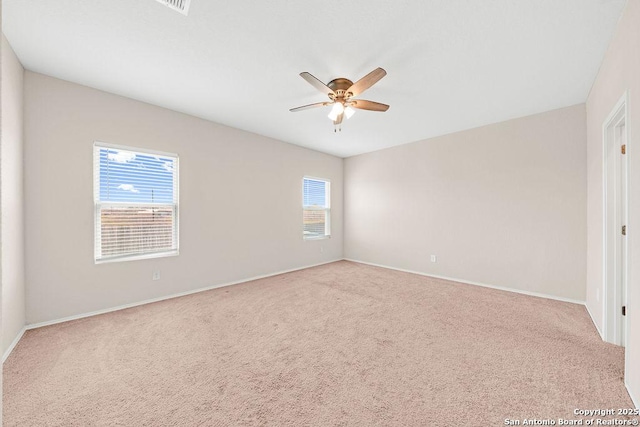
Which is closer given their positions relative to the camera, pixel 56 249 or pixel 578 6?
pixel 578 6

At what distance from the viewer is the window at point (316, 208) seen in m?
5.80

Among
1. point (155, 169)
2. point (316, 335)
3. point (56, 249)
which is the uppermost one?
point (155, 169)

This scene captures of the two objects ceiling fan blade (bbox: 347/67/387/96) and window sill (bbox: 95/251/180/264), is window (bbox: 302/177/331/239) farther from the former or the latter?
ceiling fan blade (bbox: 347/67/387/96)

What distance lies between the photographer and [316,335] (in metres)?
2.83

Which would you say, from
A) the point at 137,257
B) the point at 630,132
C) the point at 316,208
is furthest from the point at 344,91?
the point at 316,208

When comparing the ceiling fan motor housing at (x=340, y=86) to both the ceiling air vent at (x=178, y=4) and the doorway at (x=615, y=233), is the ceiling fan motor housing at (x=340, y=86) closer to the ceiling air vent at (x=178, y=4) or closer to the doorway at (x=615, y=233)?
the ceiling air vent at (x=178, y=4)

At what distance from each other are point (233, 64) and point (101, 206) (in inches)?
86.8

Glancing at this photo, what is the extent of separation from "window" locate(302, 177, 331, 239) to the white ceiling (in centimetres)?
235

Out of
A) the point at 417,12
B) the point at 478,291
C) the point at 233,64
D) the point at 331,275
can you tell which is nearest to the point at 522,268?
the point at 478,291

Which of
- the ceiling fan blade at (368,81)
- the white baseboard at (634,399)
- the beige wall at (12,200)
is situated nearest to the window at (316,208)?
the ceiling fan blade at (368,81)

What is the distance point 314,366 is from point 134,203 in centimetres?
287

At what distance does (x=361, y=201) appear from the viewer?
6.20 m

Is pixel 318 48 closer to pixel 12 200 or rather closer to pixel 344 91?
pixel 344 91

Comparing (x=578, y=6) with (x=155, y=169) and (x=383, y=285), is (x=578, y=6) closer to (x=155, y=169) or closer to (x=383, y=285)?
(x=383, y=285)
